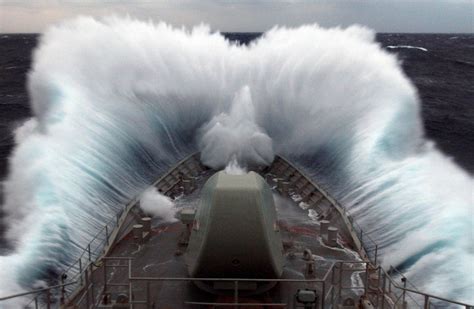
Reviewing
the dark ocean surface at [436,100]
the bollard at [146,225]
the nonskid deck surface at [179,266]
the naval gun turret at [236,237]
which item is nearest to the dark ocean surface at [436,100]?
the dark ocean surface at [436,100]

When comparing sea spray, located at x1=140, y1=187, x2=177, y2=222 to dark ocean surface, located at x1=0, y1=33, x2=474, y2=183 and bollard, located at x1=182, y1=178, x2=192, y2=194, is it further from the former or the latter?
dark ocean surface, located at x1=0, y1=33, x2=474, y2=183

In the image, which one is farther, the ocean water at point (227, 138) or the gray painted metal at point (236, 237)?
the ocean water at point (227, 138)

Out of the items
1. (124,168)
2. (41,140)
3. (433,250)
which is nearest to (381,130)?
(433,250)

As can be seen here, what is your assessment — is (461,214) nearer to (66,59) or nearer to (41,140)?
(41,140)

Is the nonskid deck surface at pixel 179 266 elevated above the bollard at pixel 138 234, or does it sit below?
below

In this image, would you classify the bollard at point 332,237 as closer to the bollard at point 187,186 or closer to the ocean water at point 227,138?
the ocean water at point 227,138

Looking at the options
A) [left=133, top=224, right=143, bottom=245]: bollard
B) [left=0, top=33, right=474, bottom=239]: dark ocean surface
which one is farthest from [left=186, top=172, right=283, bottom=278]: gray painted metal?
[left=0, top=33, right=474, bottom=239]: dark ocean surface

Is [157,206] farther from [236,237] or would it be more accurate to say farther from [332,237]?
[236,237]
